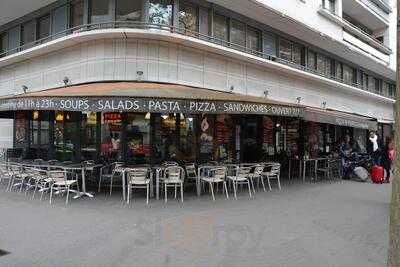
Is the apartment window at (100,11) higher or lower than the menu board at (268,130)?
higher

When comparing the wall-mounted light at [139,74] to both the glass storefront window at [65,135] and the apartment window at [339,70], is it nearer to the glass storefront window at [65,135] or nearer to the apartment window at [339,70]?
the glass storefront window at [65,135]

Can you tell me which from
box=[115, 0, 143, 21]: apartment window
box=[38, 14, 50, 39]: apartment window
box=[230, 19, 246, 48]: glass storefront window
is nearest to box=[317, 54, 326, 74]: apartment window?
box=[230, 19, 246, 48]: glass storefront window

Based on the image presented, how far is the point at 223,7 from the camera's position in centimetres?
1647

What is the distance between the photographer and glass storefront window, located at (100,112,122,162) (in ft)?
47.9

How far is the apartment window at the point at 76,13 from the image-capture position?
591 inches

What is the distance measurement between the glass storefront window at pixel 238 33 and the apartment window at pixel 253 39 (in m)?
0.44

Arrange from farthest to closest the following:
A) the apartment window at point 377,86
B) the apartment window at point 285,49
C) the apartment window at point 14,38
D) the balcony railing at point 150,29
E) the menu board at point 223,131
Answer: the apartment window at point 377,86 < the apartment window at point 285,49 < the apartment window at point 14,38 < the menu board at point 223,131 < the balcony railing at point 150,29

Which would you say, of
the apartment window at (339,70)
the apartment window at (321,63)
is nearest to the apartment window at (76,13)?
the apartment window at (321,63)

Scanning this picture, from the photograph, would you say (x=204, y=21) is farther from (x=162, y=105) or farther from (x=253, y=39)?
(x=162, y=105)

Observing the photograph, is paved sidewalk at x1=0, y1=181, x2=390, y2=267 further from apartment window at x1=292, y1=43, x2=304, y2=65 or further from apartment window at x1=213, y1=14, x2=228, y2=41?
apartment window at x1=292, y1=43, x2=304, y2=65

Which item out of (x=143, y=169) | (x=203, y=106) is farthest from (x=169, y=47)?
(x=143, y=169)

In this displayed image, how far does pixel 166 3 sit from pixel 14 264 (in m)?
10.8

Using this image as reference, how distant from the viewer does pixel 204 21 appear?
51.9 feet

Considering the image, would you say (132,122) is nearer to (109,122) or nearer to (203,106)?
(109,122)
